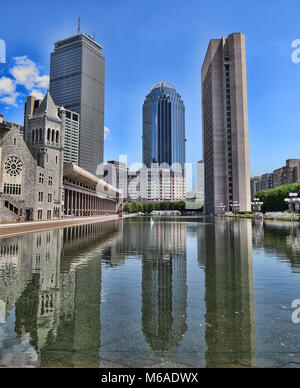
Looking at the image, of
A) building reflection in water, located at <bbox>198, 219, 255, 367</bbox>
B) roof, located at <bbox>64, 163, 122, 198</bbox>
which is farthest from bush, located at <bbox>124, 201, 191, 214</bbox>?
building reflection in water, located at <bbox>198, 219, 255, 367</bbox>

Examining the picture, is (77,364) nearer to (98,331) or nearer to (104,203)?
(98,331)

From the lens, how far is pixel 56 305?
20.6ft

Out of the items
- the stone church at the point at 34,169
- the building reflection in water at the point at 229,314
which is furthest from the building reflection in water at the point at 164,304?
the stone church at the point at 34,169

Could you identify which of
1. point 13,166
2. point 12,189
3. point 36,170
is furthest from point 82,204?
point 13,166

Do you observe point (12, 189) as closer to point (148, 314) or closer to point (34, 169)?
point (34, 169)

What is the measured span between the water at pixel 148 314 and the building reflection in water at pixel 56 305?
0.02 m

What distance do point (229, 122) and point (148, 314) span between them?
130542mm

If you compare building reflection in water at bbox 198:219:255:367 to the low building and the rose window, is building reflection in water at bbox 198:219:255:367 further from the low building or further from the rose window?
the rose window

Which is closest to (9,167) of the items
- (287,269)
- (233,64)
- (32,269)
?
(32,269)

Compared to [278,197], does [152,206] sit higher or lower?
higher

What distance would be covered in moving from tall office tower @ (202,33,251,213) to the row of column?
174 feet

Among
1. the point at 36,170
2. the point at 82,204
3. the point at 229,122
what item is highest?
the point at 229,122

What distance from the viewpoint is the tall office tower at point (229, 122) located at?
12044cm

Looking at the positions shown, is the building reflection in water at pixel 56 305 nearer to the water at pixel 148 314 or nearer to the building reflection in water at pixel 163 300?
the water at pixel 148 314
